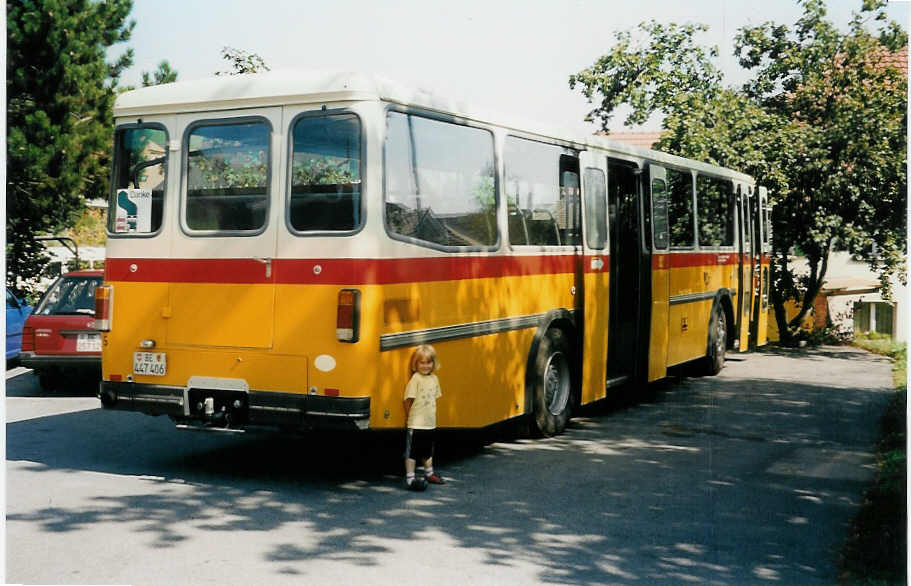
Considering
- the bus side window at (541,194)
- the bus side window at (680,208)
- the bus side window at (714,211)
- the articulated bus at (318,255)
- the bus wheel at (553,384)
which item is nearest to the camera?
the articulated bus at (318,255)

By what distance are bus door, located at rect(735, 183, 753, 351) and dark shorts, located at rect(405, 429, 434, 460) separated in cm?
957

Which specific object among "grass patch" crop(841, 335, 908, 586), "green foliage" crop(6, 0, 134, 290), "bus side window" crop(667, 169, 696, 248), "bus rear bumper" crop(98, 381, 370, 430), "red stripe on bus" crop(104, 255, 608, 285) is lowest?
"grass patch" crop(841, 335, 908, 586)

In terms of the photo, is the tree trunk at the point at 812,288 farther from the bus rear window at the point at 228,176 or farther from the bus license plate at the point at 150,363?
the bus license plate at the point at 150,363

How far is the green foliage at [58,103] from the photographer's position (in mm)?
18297

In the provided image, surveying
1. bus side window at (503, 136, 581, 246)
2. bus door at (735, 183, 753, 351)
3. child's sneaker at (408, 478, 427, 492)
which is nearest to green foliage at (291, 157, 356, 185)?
bus side window at (503, 136, 581, 246)

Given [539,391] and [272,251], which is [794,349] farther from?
[272,251]

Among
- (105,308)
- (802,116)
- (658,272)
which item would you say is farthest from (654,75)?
(105,308)

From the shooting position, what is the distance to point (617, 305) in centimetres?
1202

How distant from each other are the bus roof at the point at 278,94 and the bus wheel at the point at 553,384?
230 cm

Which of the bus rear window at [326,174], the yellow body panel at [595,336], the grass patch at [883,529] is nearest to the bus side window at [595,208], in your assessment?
the yellow body panel at [595,336]

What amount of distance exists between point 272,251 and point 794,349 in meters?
15.2

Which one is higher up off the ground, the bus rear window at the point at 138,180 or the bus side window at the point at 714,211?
the bus side window at the point at 714,211

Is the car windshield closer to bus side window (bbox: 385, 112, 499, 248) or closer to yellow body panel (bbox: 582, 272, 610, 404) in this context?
yellow body panel (bbox: 582, 272, 610, 404)

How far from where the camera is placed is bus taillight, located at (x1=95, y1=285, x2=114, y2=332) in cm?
855
